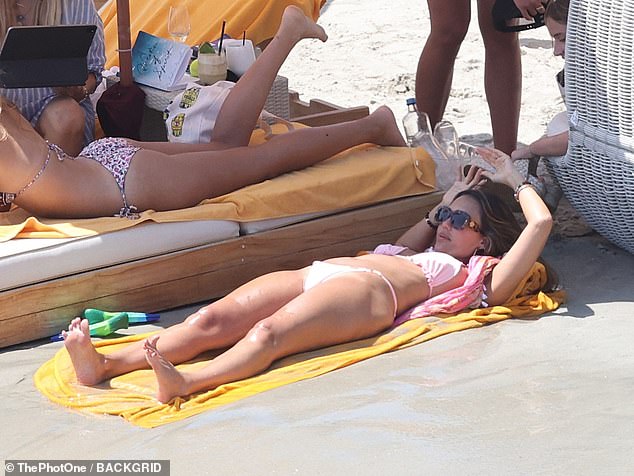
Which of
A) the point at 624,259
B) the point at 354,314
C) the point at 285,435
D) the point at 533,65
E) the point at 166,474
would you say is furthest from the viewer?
the point at 533,65

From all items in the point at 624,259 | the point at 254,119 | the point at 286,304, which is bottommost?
the point at 624,259

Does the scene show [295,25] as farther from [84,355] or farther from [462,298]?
[84,355]

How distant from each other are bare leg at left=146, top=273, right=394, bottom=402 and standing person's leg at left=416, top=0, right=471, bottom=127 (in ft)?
6.57

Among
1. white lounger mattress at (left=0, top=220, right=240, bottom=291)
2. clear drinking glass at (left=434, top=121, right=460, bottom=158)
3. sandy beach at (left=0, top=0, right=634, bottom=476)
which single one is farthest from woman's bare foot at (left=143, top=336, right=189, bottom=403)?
clear drinking glass at (left=434, top=121, right=460, bottom=158)

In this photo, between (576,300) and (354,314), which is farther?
(576,300)

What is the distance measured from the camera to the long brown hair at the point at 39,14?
4.41m

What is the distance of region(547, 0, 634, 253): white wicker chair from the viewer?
409cm

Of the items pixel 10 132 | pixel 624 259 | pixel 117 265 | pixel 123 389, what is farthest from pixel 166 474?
pixel 624 259

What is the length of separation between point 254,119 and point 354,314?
1282mm

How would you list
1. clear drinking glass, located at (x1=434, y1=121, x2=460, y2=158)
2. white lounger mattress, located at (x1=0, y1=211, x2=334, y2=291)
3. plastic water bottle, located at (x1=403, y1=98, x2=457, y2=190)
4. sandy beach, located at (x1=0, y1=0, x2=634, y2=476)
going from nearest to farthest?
sandy beach, located at (x1=0, y1=0, x2=634, y2=476), white lounger mattress, located at (x1=0, y1=211, x2=334, y2=291), plastic water bottle, located at (x1=403, y1=98, x2=457, y2=190), clear drinking glass, located at (x1=434, y1=121, x2=460, y2=158)

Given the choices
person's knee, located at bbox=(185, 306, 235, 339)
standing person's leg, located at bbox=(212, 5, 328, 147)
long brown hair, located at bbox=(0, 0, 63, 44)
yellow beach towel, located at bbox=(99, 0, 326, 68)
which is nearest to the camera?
person's knee, located at bbox=(185, 306, 235, 339)

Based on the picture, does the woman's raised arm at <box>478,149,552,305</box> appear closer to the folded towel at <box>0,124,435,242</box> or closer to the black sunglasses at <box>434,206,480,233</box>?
the black sunglasses at <box>434,206,480,233</box>

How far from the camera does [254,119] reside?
181 inches

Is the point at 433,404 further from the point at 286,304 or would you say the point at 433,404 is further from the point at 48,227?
the point at 48,227
